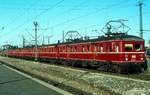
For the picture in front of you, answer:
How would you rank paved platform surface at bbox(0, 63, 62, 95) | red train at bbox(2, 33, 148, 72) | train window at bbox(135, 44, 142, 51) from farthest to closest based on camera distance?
1. train window at bbox(135, 44, 142, 51)
2. red train at bbox(2, 33, 148, 72)
3. paved platform surface at bbox(0, 63, 62, 95)

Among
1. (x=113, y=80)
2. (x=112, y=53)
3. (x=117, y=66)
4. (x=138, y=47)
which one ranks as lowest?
(x=113, y=80)

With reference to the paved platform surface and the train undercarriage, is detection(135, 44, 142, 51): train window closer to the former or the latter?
the train undercarriage

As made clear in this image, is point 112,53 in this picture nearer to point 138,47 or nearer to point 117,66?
point 117,66

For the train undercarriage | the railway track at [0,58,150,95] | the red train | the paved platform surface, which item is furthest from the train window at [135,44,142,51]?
the paved platform surface

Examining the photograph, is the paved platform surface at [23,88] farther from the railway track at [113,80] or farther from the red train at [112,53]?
the red train at [112,53]

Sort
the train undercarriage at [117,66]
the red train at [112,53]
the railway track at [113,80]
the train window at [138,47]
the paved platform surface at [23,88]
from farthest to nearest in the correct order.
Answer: the train window at [138,47] < the red train at [112,53] < the train undercarriage at [117,66] < the railway track at [113,80] < the paved platform surface at [23,88]

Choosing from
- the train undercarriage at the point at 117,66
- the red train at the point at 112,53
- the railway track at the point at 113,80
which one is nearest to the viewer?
the railway track at the point at 113,80

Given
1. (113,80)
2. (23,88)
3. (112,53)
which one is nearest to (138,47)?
(112,53)

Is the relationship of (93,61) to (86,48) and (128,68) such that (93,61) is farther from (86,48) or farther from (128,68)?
(128,68)

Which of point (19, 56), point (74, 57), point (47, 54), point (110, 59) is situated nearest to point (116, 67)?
point (110, 59)

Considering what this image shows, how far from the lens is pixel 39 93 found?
15.5 metres

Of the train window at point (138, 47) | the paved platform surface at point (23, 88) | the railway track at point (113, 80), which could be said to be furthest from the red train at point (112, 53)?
the paved platform surface at point (23, 88)

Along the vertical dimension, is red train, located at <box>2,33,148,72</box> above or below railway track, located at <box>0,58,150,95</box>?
above

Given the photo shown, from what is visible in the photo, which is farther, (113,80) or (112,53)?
(112,53)
